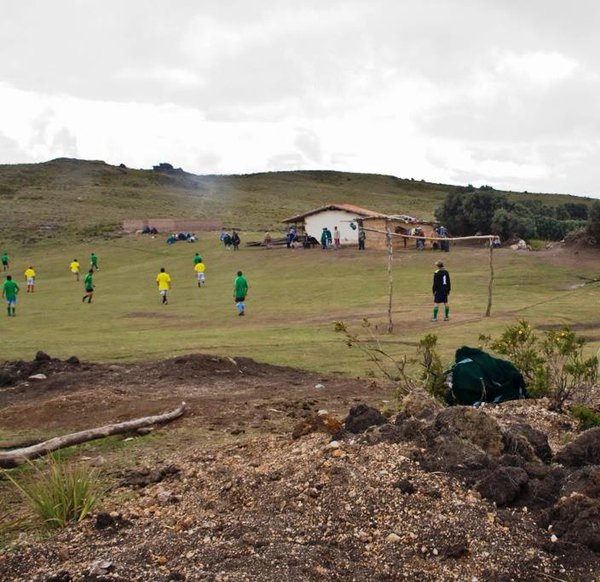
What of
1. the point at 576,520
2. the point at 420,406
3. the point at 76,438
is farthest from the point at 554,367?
the point at 76,438

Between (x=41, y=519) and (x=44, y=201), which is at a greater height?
(x=44, y=201)

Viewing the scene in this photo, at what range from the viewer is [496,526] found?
5082mm

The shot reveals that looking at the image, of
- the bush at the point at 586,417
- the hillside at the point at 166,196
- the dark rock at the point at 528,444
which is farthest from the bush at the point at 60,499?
the hillside at the point at 166,196

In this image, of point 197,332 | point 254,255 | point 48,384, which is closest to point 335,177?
point 254,255

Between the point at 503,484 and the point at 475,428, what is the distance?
2.76 feet

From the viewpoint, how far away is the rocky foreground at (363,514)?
4.73 meters

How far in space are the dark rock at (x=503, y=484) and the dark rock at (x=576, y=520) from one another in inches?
12.3

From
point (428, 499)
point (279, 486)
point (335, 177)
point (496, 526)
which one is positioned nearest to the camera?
point (496, 526)

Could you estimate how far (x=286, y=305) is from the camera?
82.3 feet

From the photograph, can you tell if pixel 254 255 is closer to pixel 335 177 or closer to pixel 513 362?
pixel 513 362

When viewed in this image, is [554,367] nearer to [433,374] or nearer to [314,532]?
[433,374]

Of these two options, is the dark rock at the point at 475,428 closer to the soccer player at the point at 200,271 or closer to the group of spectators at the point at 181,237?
the soccer player at the point at 200,271

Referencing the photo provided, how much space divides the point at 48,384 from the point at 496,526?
8.26m

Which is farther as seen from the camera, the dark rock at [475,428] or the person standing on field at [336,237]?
the person standing on field at [336,237]
